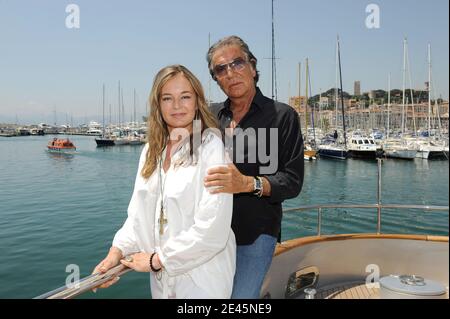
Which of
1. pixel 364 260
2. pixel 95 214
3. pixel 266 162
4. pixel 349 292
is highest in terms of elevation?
pixel 266 162

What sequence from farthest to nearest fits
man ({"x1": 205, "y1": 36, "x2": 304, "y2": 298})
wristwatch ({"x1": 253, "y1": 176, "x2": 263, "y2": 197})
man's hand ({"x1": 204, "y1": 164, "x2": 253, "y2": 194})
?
man ({"x1": 205, "y1": 36, "x2": 304, "y2": 298}) → wristwatch ({"x1": 253, "y1": 176, "x2": 263, "y2": 197}) → man's hand ({"x1": 204, "y1": 164, "x2": 253, "y2": 194})

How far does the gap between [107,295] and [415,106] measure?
157ft

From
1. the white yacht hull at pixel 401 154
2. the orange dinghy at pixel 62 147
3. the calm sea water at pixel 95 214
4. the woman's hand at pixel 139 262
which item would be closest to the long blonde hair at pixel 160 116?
the woman's hand at pixel 139 262

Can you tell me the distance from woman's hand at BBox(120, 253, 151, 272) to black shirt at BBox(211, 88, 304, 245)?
1.72ft

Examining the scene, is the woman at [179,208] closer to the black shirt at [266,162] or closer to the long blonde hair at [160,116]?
the long blonde hair at [160,116]

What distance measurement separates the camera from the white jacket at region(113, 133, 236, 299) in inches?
62.3

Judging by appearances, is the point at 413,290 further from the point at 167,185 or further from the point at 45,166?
the point at 45,166

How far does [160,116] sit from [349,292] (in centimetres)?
312

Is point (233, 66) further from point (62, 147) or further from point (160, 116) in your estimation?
point (62, 147)

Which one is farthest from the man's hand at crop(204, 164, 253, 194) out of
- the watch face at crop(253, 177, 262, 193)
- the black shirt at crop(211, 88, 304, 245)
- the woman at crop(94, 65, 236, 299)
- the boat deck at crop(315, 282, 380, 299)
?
the boat deck at crop(315, 282, 380, 299)

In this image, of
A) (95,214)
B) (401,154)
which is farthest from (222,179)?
(401,154)

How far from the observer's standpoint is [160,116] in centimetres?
185

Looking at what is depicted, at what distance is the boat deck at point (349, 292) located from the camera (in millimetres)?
3810

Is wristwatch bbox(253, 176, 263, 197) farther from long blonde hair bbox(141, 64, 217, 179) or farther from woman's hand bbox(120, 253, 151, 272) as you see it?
woman's hand bbox(120, 253, 151, 272)
